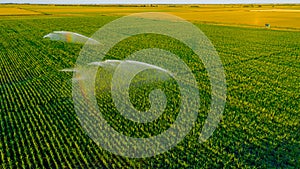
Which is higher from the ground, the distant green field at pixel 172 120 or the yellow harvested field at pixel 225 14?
the yellow harvested field at pixel 225 14

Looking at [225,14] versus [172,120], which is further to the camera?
[225,14]

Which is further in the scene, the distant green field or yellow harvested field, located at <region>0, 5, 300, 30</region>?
yellow harvested field, located at <region>0, 5, 300, 30</region>

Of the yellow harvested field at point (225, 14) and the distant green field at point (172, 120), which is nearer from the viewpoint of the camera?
the distant green field at point (172, 120)

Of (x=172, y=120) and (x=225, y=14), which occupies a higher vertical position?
(x=225, y=14)

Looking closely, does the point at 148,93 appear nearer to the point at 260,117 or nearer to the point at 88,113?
the point at 88,113

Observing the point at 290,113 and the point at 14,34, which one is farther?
the point at 14,34

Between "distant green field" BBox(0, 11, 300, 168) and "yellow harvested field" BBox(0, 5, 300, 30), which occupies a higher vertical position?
"yellow harvested field" BBox(0, 5, 300, 30)

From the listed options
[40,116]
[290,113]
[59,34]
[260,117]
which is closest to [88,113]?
[40,116]

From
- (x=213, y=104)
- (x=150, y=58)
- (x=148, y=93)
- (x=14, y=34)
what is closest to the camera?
(x=213, y=104)
